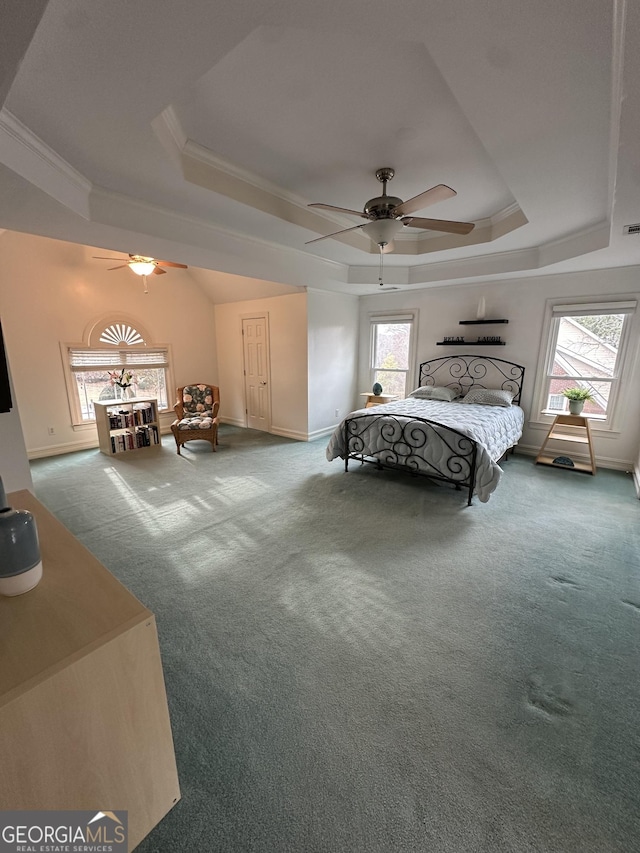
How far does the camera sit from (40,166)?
6.97 ft

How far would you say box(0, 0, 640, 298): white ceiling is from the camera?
1281mm

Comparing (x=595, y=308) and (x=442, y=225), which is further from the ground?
(x=442, y=225)

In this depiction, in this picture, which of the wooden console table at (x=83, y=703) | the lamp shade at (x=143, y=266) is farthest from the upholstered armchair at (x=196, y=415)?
the wooden console table at (x=83, y=703)

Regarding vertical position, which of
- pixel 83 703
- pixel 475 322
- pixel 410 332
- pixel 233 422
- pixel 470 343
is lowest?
pixel 233 422

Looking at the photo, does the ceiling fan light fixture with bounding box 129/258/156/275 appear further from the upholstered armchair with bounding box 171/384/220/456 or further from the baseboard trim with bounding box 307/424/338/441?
the baseboard trim with bounding box 307/424/338/441

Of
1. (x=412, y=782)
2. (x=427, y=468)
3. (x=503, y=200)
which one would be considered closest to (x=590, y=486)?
(x=427, y=468)

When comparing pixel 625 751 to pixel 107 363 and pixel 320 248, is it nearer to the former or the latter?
pixel 320 248

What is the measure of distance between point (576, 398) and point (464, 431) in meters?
2.05

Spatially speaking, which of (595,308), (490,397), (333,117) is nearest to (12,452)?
(333,117)

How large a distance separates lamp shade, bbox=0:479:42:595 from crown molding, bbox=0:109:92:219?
6.83ft

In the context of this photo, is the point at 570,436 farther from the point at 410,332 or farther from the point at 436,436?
the point at 410,332

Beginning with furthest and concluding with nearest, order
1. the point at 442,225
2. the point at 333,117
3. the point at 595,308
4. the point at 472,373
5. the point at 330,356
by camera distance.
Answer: the point at 330,356, the point at 472,373, the point at 595,308, the point at 442,225, the point at 333,117

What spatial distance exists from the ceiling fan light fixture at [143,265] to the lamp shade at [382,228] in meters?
2.71

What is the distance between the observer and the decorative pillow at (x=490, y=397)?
462 centimetres
